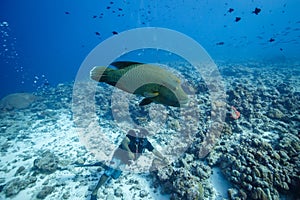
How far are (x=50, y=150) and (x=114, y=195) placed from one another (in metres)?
4.31

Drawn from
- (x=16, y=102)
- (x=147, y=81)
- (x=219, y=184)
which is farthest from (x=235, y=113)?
(x=16, y=102)

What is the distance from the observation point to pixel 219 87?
10516 mm

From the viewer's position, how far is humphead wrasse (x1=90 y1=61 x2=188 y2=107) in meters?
1.29

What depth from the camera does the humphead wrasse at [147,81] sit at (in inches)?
50.8

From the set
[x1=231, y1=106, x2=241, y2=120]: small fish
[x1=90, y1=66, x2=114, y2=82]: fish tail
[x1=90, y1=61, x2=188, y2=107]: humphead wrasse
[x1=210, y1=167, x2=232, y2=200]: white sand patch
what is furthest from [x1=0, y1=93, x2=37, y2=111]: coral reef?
[x1=90, y1=61, x2=188, y2=107]: humphead wrasse

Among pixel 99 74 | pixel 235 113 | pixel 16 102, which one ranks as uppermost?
pixel 235 113

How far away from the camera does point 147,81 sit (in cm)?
131

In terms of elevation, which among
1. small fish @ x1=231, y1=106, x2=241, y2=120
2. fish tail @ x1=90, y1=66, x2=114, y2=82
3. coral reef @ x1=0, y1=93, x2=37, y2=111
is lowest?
coral reef @ x1=0, y1=93, x2=37, y2=111

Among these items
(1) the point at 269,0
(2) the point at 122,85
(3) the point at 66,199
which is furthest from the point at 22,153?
(1) the point at 269,0

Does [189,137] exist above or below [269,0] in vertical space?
below

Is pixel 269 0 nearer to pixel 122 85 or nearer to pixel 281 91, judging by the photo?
pixel 281 91

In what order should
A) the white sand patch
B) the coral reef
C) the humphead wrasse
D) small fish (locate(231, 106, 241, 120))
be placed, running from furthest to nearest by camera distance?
the coral reef → small fish (locate(231, 106, 241, 120)) → the white sand patch → the humphead wrasse

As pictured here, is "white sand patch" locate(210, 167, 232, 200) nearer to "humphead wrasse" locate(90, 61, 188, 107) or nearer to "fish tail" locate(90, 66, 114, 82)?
"humphead wrasse" locate(90, 61, 188, 107)

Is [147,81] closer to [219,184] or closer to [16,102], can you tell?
[219,184]
